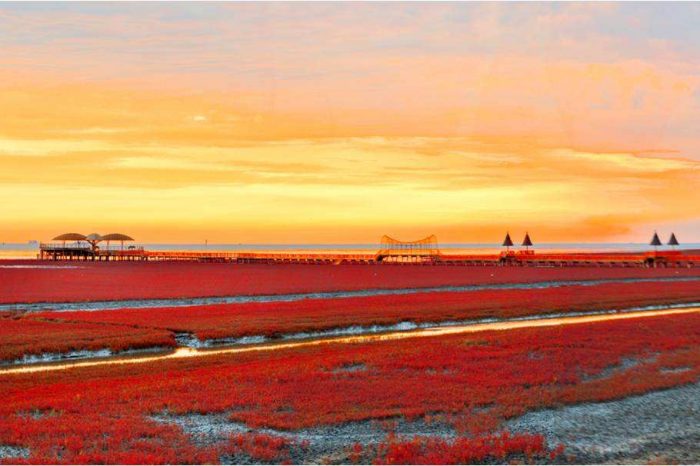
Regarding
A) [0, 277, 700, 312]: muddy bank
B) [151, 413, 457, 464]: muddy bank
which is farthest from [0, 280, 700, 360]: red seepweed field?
[151, 413, 457, 464]: muddy bank

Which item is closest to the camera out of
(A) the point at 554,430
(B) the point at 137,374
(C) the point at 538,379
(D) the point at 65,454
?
(D) the point at 65,454

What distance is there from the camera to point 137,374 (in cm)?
2167

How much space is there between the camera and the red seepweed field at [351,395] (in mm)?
13430

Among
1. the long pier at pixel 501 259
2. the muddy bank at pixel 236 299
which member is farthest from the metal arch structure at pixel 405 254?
the muddy bank at pixel 236 299

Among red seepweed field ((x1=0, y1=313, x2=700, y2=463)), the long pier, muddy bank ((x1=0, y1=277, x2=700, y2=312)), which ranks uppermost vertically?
the long pier

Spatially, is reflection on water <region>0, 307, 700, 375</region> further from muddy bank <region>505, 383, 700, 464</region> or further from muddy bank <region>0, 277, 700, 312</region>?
muddy bank <region>0, 277, 700, 312</region>

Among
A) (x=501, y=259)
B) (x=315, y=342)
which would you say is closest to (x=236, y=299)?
(x=315, y=342)

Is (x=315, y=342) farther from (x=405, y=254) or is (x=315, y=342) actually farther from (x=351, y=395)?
(x=405, y=254)

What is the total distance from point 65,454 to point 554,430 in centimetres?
982

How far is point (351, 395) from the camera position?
17.6 m

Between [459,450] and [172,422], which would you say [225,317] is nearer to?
[172,422]

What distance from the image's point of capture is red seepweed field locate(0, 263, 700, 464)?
13.4m

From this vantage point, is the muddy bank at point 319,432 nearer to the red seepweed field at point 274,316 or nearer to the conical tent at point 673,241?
the red seepweed field at point 274,316

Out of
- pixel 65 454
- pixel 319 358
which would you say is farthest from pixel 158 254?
pixel 65 454
